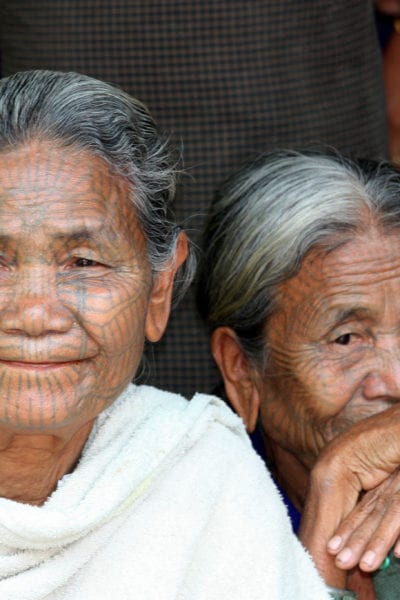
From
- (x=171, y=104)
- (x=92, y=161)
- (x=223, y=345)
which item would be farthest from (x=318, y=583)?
(x=171, y=104)

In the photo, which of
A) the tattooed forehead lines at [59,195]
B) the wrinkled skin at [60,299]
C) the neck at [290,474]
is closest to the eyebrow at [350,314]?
the neck at [290,474]

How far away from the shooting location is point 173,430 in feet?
10.2

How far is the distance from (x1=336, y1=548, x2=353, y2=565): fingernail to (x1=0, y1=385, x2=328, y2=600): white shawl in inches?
3.8

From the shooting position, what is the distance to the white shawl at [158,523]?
2.82 metres

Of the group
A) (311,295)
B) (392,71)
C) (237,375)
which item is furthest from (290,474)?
(392,71)

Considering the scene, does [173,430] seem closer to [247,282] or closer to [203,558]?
[203,558]

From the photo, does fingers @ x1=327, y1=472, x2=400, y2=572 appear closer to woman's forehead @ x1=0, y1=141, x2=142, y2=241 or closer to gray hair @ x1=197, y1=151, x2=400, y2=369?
gray hair @ x1=197, y1=151, x2=400, y2=369

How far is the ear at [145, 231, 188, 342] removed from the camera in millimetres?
3115

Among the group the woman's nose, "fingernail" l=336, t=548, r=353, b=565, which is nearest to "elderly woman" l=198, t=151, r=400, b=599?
"fingernail" l=336, t=548, r=353, b=565

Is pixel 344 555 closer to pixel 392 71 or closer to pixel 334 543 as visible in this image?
pixel 334 543

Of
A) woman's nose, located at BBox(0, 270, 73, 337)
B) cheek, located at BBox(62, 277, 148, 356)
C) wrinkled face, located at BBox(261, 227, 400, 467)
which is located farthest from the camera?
wrinkled face, located at BBox(261, 227, 400, 467)

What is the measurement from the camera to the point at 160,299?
10.3ft

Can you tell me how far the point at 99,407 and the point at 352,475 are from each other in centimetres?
77

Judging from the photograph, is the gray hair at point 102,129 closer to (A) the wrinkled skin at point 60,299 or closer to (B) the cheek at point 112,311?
(A) the wrinkled skin at point 60,299
